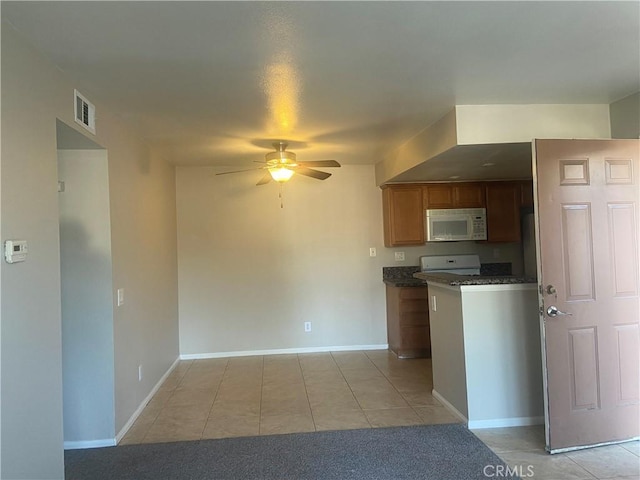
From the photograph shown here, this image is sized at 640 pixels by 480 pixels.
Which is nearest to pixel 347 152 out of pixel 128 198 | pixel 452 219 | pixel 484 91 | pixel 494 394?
pixel 452 219

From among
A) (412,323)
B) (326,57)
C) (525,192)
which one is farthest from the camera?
(525,192)

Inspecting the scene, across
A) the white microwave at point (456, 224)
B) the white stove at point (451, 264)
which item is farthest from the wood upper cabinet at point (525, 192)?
the white stove at point (451, 264)

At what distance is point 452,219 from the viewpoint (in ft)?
17.1

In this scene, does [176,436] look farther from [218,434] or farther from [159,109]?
[159,109]

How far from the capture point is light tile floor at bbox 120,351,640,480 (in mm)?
2621

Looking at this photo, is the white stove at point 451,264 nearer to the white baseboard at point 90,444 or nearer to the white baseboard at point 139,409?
the white baseboard at point 139,409

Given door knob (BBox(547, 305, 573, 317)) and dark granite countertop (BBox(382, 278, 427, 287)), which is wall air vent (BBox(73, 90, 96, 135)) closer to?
door knob (BBox(547, 305, 573, 317))

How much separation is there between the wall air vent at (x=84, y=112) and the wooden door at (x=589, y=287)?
2.81m

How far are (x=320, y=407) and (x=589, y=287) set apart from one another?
2.22m

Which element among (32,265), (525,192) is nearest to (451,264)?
(525,192)

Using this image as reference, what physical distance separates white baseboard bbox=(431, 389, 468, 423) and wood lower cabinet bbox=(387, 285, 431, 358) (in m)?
1.19

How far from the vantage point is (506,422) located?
3.11 m

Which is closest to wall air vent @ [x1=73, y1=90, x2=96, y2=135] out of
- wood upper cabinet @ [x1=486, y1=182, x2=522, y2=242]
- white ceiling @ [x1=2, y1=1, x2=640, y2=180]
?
white ceiling @ [x1=2, y1=1, x2=640, y2=180]

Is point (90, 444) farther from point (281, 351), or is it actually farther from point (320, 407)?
point (281, 351)
